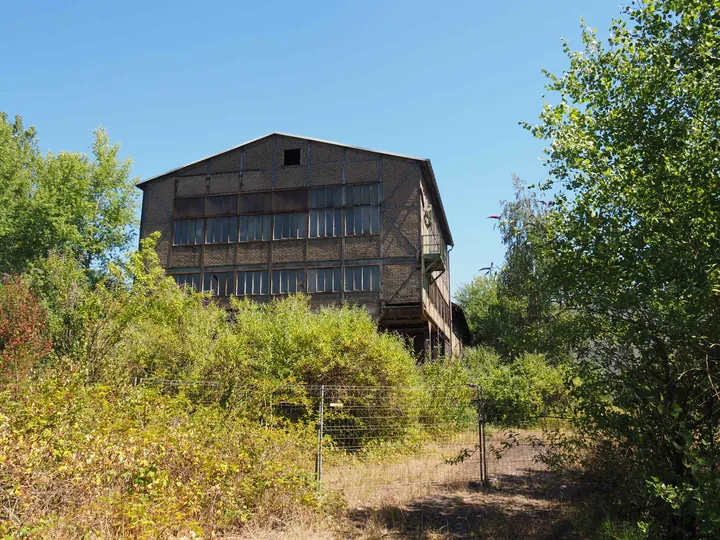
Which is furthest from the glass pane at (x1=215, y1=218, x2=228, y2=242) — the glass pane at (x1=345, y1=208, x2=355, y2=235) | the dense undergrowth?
the dense undergrowth

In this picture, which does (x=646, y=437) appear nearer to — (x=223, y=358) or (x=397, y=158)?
(x=223, y=358)

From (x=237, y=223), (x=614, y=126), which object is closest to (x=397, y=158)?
(x=237, y=223)

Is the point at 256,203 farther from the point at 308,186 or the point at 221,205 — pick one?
the point at 308,186

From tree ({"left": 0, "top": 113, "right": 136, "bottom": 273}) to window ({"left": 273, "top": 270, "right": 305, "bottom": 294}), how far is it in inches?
421

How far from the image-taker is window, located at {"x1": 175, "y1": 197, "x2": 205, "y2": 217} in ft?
92.0

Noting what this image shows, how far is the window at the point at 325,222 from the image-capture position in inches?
1041

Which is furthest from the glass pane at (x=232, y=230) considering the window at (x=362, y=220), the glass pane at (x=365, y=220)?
the glass pane at (x=365, y=220)

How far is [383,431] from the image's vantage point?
1312 centimetres

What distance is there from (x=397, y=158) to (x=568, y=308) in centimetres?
2042

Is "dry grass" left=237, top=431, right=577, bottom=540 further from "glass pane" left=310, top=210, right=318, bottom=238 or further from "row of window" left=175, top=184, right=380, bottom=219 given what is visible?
"row of window" left=175, top=184, right=380, bottom=219

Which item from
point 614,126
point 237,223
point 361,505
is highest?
point 237,223

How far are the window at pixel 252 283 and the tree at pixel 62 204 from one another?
897cm

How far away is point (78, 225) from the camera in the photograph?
1346 inches

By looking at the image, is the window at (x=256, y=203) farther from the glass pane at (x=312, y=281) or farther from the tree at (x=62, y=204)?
the tree at (x=62, y=204)
